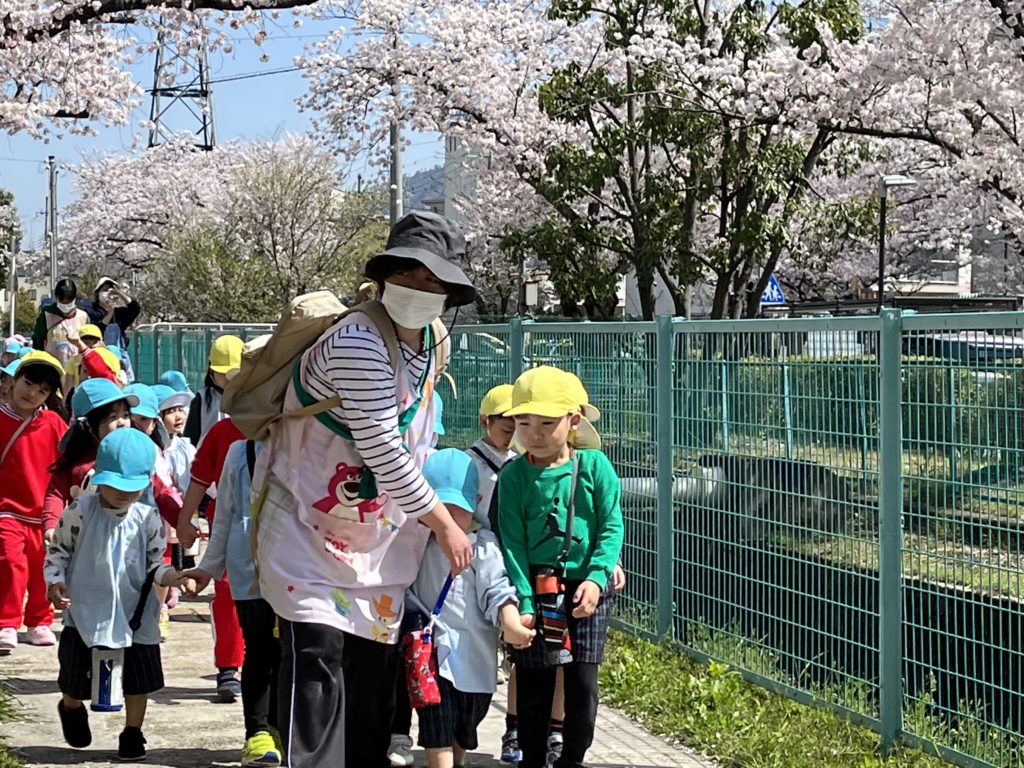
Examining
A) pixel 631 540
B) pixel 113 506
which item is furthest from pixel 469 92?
pixel 113 506

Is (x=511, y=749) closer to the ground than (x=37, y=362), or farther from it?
closer to the ground

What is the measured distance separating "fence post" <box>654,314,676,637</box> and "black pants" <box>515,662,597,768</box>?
2.47 metres

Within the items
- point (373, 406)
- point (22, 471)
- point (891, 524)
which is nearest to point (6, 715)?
point (22, 471)

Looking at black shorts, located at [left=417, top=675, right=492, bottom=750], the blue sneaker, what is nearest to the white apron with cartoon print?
black shorts, located at [left=417, top=675, right=492, bottom=750]

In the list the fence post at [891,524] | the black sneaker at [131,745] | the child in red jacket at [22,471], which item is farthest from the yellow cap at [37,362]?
the fence post at [891,524]

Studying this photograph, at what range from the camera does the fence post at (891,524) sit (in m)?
5.54

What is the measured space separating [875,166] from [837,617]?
21.8 meters

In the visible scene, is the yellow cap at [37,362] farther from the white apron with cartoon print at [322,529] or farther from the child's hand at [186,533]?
the white apron with cartoon print at [322,529]

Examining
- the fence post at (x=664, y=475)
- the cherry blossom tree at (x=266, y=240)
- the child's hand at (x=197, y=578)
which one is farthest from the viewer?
the cherry blossom tree at (x=266, y=240)

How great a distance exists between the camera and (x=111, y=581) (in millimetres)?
5746

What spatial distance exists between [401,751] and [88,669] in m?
1.23

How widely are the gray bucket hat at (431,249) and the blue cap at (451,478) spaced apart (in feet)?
2.45

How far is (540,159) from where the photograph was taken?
69.4 feet

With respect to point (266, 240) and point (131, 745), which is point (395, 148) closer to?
point (266, 240)
